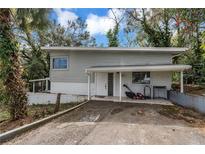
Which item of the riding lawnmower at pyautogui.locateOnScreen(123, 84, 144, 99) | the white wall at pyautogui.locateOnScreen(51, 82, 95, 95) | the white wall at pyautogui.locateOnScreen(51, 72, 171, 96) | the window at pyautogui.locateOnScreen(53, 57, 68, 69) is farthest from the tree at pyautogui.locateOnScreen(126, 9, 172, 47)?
the window at pyautogui.locateOnScreen(53, 57, 68, 69)

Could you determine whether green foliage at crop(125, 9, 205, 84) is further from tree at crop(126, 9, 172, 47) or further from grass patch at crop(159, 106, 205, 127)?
grass patch at crop(159, 106, 205, 127)

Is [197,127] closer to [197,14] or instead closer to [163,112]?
[163,112]

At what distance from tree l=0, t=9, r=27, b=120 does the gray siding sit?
20.1ft

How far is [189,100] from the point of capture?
12.5m

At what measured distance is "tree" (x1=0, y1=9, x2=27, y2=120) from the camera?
393 inches

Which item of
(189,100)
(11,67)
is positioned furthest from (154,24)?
(11,67)

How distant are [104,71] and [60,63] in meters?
3.71

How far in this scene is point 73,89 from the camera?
16828 millimetres

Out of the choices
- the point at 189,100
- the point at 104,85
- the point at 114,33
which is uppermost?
the point at 114,33

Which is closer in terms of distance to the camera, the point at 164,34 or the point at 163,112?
the point at 163,112

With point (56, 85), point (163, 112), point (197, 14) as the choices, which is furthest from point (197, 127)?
point (56, 85)

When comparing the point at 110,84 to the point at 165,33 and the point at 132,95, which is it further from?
the point at 165,33
